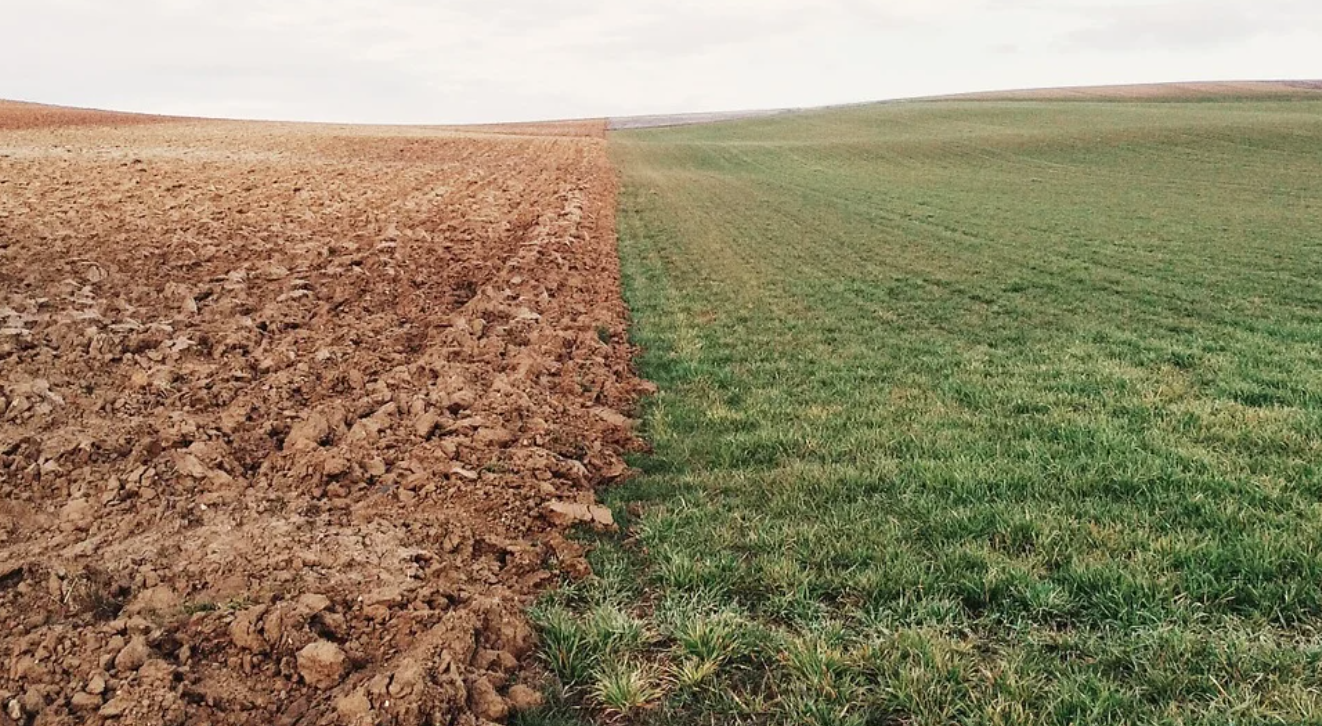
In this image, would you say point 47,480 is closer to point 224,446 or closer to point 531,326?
point 224,446

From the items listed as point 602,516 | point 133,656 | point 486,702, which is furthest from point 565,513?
point 133,656

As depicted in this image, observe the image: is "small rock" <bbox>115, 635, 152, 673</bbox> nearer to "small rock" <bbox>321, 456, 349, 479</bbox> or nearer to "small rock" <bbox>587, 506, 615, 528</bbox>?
"small rock" <bbox>321, 456, 349, 479</bbox>

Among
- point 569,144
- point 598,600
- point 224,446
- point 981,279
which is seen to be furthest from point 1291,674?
point 569,144

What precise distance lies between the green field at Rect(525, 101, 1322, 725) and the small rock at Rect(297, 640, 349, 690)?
783mm

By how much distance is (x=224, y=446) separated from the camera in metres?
5.07

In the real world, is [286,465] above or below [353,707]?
above

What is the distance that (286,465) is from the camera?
4.90 metres

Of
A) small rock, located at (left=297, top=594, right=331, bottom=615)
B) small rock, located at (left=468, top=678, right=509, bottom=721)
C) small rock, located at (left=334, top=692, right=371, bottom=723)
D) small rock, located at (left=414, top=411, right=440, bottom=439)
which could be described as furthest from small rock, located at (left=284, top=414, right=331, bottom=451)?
small rock, located at (left=468, top=678, right=509, bottom=721)

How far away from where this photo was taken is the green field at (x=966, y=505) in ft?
9.91

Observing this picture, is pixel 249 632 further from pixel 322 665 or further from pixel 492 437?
pixel 492 437

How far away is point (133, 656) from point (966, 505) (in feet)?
12.8

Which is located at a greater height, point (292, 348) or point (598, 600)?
point (292, 348)

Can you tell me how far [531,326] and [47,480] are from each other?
4.26 m

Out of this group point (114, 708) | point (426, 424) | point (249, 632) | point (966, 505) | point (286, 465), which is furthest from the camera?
point (426, 424)
